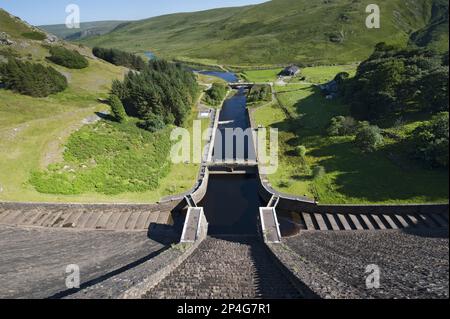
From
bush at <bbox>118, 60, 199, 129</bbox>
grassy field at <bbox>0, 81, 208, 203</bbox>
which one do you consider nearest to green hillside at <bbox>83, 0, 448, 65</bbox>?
bush at <bbox>118, 60, 199, 129</bbox>

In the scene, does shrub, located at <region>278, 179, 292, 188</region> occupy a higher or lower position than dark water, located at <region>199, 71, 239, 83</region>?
lower

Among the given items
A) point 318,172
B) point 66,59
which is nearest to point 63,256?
point 318,172

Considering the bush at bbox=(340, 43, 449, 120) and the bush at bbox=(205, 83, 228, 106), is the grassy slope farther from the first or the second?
the bush at bbox=(340, 43, 449, 120)

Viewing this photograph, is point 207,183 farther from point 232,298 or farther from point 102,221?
point 232,298

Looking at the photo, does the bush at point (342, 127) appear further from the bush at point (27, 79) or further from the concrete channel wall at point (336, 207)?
the bush at point (27, 79)

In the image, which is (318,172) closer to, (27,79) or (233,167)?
(233,167)
